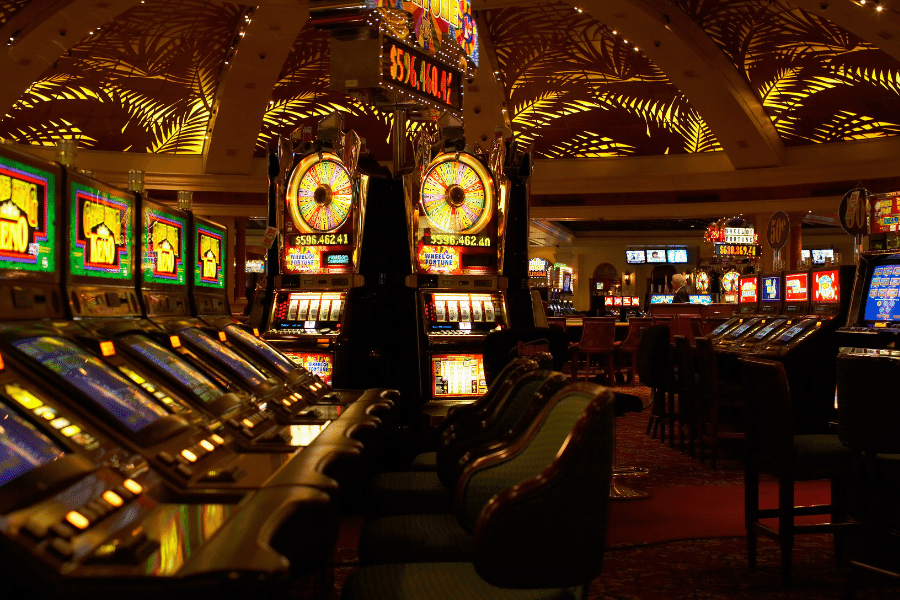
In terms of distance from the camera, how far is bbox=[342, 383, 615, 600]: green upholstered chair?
5.23 ft

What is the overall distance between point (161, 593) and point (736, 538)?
10.8 ft

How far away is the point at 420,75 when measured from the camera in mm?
4109

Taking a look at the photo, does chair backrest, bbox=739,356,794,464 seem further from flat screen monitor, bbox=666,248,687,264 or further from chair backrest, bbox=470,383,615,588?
flat screen monitor, bbox=666,248,687,264

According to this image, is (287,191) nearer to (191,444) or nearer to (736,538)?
(736,538)

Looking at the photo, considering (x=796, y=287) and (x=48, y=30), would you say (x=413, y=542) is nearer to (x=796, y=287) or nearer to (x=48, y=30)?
(x=796, y=287)

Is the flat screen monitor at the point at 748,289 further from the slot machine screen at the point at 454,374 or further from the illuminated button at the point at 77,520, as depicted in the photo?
the illuminated button at the point at 77,520

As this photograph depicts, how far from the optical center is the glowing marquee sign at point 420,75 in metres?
3.86

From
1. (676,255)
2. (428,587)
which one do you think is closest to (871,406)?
(428,587)

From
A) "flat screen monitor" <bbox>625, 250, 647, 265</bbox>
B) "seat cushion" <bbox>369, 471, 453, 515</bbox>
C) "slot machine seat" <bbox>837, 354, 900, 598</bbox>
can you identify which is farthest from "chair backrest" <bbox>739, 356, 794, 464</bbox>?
"flat screen monitor" <bbox>625, 250, 647, 265</bbox>

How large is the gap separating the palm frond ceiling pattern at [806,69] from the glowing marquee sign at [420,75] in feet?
26.3

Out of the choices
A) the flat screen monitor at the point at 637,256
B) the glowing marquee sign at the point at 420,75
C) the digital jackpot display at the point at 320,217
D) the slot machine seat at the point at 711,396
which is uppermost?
the glowing marquee sign at the point at 420,75

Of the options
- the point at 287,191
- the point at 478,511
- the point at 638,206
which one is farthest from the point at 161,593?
the point at 638,206

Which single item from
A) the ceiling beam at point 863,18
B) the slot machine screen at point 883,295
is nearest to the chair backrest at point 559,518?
the slot machine screen at point 883,295

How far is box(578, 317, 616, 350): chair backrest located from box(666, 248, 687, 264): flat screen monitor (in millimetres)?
12335
